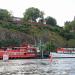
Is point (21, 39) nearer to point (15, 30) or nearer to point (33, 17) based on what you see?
point (15, 30)

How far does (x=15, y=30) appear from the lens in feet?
458

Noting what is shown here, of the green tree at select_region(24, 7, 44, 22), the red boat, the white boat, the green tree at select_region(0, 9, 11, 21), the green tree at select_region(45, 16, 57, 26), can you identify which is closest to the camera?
the red boat

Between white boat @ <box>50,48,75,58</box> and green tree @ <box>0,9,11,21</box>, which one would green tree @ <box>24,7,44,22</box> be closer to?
green tree @ <box>0,9,11,21</box>

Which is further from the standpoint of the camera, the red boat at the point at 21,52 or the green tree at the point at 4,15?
the green tree at the point at 4,15

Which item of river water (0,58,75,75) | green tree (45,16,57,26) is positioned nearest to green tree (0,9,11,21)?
green tree (45,16,57,26)

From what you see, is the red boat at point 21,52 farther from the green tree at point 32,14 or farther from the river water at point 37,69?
the green tree at point 32,14

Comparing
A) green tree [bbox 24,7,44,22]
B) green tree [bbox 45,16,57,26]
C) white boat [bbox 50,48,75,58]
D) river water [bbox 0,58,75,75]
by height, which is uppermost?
green tree [bbox 24,7,44,22]

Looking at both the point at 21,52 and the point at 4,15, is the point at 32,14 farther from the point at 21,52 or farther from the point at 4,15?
the point at 21,52

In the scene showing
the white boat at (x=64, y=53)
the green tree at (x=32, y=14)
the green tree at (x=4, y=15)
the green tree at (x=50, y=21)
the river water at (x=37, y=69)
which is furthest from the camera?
the green tree at (x=50, y=21)

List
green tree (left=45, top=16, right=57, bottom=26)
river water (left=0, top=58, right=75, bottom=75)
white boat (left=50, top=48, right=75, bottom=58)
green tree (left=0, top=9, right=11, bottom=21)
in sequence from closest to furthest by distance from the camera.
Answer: river water (left=0, top=58, right=75, bottom=75), white boat (left=50, top=48, right=75, bottom=58), green tree (left=0, top=9, right=11, bottom=21), green tree (left=45, top=16, right=57, bottom=26)

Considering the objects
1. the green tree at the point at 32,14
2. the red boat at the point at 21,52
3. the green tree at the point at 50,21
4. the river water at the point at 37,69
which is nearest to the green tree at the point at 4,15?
the green tree at the point at 32,14

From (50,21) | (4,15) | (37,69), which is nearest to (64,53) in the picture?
(4,15)

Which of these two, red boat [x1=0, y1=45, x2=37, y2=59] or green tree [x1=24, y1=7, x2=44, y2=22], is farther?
green tree [x1=24, y1=7, x2=44, y2=22]

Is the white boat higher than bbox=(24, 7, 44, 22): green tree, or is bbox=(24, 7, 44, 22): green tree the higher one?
bbox=(24, 7, 44, 22): green tree
